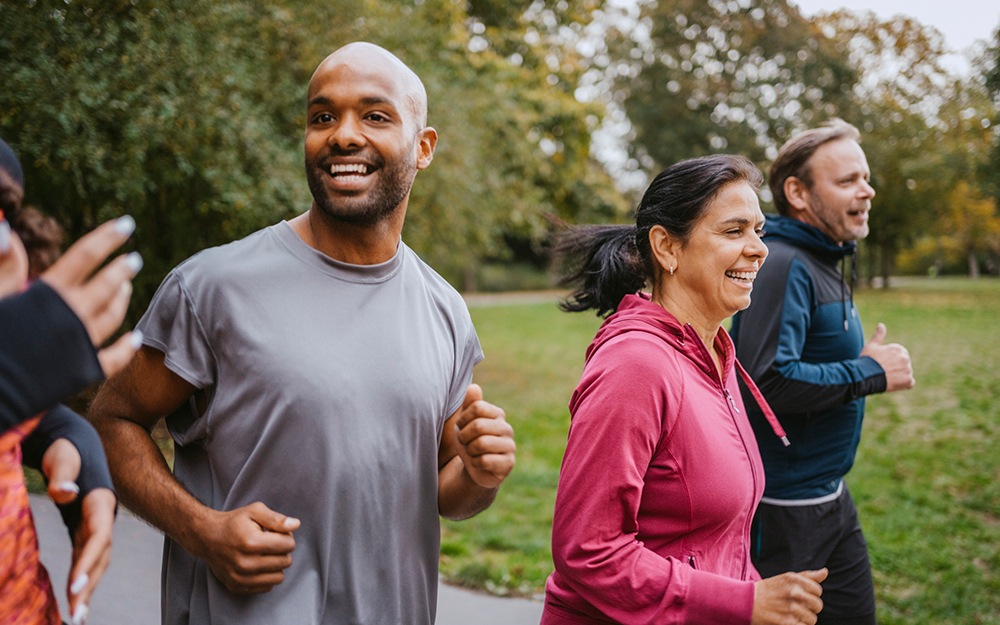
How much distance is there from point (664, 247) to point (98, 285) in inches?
60.7

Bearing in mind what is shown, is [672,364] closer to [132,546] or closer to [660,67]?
[132,546]

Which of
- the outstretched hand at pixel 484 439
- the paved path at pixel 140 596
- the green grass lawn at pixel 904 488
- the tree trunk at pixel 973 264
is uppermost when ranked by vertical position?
the outstretched hand at pixel 484 439

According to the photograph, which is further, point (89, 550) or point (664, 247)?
point (664, 247)

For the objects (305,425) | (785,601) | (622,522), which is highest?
(305,425)

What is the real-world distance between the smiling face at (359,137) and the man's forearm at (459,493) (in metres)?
0.70

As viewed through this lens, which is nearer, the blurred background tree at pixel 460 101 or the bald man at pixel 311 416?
the bald man at pixel 311 416

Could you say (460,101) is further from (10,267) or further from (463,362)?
(10,267)

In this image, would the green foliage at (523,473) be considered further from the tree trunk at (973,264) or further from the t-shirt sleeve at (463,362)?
the tree trunk at (973,264)

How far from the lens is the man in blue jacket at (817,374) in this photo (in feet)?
8.64

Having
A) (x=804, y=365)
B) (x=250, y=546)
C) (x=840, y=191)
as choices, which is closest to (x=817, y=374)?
(x=804, y=365)

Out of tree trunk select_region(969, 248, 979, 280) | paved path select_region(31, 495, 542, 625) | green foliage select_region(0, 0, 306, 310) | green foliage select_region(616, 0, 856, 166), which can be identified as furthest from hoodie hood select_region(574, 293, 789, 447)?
tree trunk select_region(969, 248, 979, 280)

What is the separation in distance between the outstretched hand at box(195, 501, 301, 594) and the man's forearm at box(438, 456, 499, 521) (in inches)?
18.2

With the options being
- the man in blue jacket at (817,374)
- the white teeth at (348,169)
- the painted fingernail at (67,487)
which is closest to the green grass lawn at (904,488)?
the man in blue jacket at (817,374)

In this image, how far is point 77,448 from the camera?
1.28m
